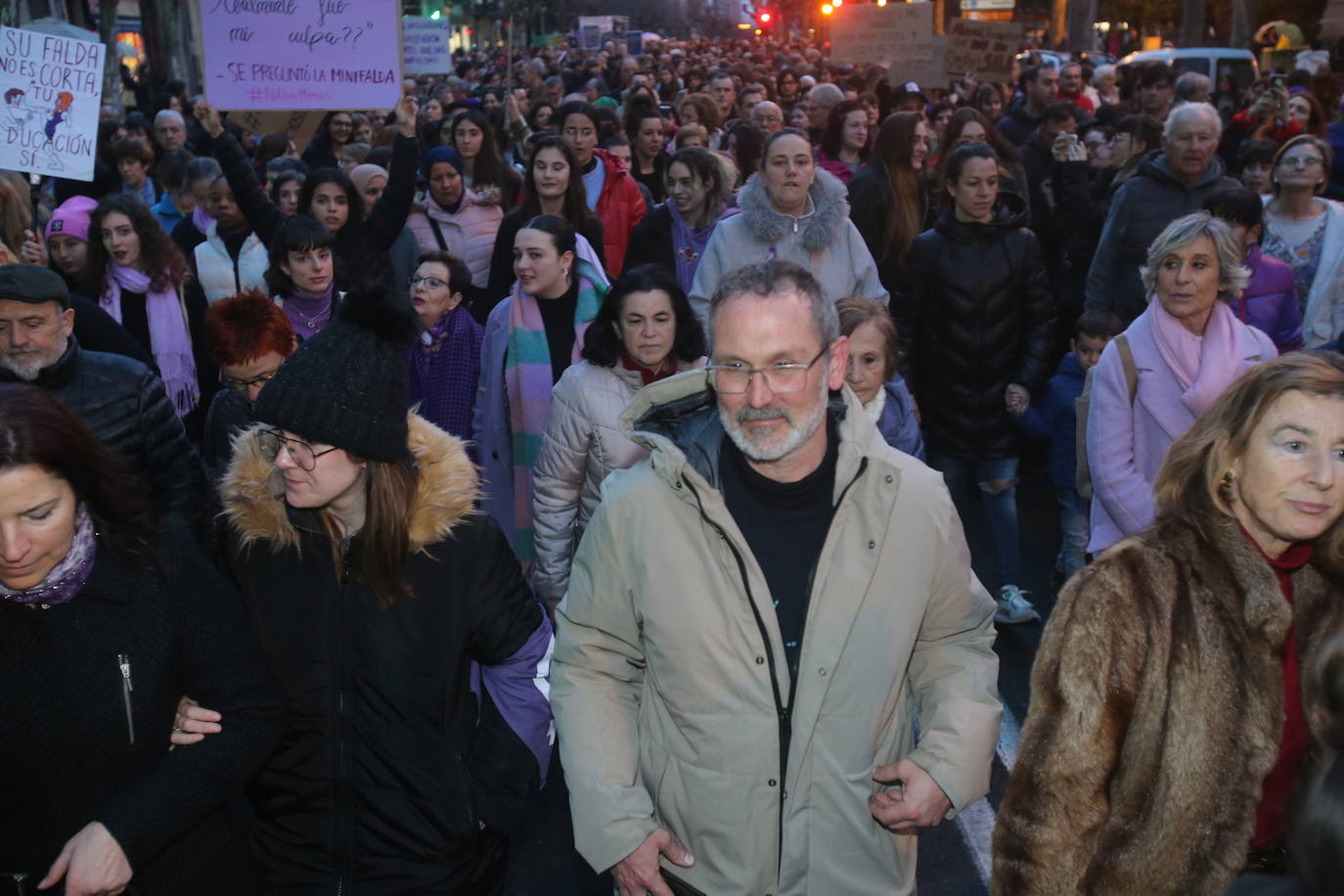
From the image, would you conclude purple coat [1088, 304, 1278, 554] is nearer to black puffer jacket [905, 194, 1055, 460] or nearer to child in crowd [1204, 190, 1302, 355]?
black puffer jacket [905, 194, 1055, 460]

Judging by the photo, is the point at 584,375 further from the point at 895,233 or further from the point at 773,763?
the point at 895,233

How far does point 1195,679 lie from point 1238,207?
15.3 ft

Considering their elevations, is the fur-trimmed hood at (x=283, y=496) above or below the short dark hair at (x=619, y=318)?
below

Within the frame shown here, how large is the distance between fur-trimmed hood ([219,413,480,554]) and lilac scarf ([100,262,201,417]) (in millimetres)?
3943

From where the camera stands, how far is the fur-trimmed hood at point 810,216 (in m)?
6.23

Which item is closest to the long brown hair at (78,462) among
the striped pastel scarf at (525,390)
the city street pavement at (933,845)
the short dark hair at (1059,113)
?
the city street pavement at (933,845)

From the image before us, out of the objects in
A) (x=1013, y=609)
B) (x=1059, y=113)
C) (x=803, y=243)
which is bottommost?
(x=1013, y=609)

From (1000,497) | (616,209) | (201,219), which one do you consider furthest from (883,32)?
(1000,497)

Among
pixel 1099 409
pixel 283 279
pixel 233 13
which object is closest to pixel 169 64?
pixel 233 13

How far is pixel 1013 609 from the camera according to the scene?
19.8 feet

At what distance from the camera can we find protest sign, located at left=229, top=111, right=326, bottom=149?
7480mm

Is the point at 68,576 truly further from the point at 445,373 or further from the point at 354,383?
the point at 445,373

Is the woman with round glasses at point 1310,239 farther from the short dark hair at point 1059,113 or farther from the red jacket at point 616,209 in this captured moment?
the red jacket at point 616,209

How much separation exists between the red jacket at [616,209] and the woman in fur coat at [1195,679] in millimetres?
6381
